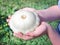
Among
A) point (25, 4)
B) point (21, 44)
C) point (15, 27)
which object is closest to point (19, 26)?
point (15, 27)

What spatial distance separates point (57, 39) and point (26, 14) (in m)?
0.32

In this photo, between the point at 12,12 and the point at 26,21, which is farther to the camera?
the point at 12,12

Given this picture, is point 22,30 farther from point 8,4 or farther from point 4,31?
point 8,4

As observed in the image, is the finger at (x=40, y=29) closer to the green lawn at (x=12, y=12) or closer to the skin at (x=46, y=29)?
the skin at (x=46, y=29)

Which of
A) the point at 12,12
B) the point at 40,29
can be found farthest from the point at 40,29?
the point at 12,12

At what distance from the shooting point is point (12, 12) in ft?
8.83

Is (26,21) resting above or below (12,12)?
above

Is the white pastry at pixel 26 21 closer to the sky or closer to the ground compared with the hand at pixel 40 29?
closer to the sky

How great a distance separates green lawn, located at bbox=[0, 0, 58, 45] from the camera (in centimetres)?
239

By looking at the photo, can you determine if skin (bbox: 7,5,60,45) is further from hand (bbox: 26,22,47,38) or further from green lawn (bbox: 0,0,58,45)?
green lawn (bbox: 0,0,58,45)

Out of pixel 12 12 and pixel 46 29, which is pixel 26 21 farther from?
pixel 12 12

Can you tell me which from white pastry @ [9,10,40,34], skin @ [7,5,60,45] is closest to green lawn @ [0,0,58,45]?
skin @ [7,5,60,45]

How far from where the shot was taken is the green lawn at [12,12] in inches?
94.1

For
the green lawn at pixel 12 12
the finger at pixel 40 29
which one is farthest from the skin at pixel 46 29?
the green lawn at pixel 12 12
